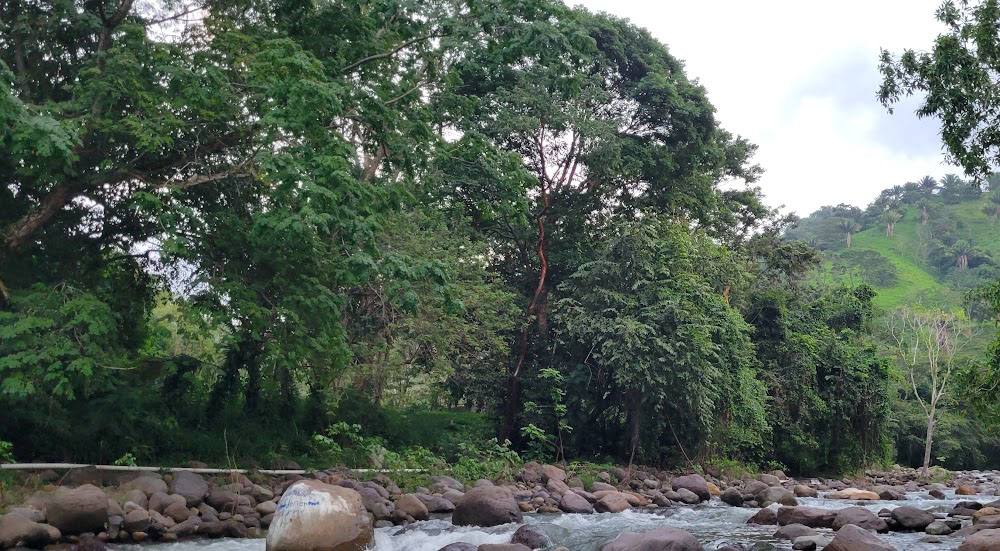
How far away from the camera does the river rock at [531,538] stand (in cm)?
875

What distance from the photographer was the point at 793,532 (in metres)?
9.52

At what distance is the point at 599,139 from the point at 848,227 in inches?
2685

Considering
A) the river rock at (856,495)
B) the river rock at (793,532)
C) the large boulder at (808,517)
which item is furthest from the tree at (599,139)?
the river rock at (793,532)

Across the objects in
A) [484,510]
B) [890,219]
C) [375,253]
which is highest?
[890,219]

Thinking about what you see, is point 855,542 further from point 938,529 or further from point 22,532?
point 22,532

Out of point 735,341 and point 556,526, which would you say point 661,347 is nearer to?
point 735,341

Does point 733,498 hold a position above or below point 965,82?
below

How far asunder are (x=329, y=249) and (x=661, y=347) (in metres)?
8.20

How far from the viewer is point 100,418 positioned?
36.2 feet

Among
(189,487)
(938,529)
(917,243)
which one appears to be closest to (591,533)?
(938,529)

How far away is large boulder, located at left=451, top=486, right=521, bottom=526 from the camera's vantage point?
1047 cm

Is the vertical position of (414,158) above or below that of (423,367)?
above

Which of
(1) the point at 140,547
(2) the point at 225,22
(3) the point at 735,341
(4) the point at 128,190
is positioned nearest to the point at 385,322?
(4) the point at 128,190

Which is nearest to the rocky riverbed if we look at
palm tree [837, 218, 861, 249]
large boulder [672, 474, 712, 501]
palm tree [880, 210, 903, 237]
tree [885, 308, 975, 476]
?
large boulder [672, 474, 712, 501]
